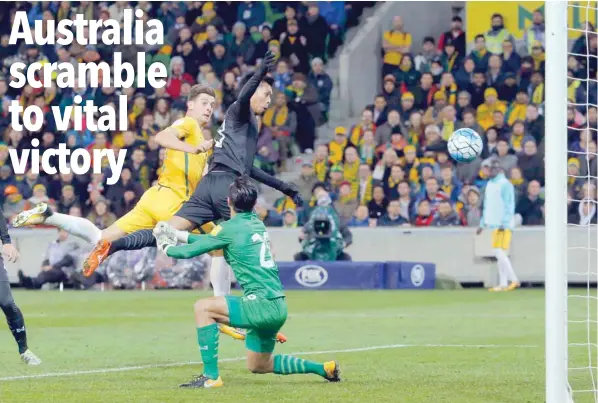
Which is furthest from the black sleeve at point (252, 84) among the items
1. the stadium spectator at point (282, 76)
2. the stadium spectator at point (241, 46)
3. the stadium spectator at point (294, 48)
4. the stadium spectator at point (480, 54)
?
the stadium spectator at point (241, 46)

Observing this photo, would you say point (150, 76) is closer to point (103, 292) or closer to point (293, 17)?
point (293, 17)

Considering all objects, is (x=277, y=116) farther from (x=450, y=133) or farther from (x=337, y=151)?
(x=450, y=133)

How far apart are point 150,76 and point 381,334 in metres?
14.3

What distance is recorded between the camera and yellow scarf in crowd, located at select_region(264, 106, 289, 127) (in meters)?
25.2

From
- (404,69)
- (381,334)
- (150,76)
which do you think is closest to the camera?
(381,334)

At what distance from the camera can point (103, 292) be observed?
21.5 meters

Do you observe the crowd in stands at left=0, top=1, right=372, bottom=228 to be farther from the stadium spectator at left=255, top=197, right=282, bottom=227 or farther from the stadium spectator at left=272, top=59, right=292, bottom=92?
the stadium spectator at left=255, top=197, right=282, bottom=227

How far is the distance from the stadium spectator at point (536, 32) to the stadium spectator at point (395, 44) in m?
2.45

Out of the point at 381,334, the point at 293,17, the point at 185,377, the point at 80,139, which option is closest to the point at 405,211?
the point at 293,17

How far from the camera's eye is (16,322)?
10.8 m

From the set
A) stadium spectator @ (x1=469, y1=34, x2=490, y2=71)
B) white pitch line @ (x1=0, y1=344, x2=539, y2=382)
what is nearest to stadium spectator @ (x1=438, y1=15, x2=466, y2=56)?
stadium spectator @ (x1=469, y1=34, x2=490, y2=71)

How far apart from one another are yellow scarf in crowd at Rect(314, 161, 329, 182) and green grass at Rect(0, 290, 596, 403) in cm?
428

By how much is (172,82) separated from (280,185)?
15.3m

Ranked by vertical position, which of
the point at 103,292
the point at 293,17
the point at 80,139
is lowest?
the point at 103,292
